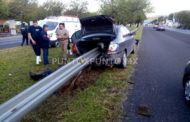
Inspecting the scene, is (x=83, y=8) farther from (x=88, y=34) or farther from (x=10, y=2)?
(x=88, y=34)

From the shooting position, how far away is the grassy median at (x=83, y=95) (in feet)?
14.3

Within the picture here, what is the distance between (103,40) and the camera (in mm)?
7941

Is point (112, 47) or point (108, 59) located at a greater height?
point (112, 47)

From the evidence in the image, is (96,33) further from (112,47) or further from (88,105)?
(88,105)

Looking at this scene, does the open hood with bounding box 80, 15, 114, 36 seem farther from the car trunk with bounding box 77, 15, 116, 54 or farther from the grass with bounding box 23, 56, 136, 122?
the grass with bounding box 23, 56, 136, 122

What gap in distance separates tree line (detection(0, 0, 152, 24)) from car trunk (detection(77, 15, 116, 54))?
19.2m

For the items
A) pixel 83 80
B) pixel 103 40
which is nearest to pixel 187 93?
pixel 83 80

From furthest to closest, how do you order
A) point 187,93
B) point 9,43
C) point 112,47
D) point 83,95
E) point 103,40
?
point 9,43 → point 103,40 → point 112,47 → point 83,95 → point 187,93

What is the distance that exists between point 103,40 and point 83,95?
9.91ft

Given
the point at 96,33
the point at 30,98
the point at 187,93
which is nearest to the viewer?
the point at 30,98

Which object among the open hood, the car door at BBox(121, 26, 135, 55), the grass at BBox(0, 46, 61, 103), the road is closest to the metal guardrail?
the grass at BBox(0, 46, 61, 103)

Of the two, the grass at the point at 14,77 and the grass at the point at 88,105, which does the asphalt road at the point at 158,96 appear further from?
the grass at the point at 14,77

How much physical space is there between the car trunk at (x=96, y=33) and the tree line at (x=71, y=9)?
19.2 meters

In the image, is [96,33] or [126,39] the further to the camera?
[126,39]
